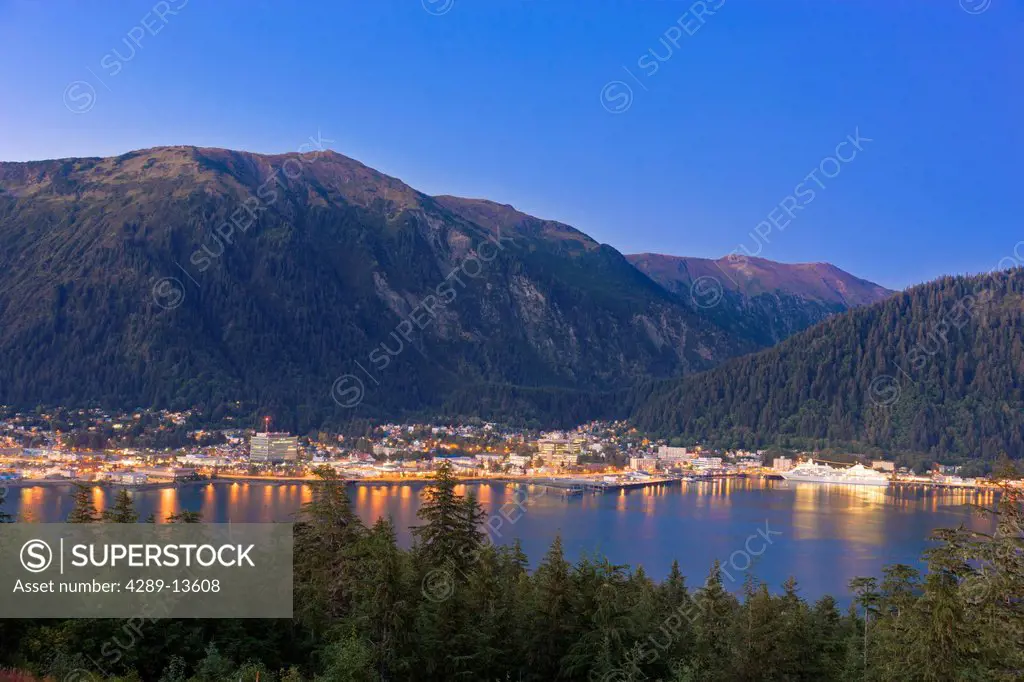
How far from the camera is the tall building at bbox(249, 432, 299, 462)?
206 ft

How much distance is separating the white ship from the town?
184 cm

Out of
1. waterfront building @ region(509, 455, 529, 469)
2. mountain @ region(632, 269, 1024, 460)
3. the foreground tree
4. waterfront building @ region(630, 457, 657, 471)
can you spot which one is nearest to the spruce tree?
the foreground tree

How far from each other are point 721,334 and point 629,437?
7522 cm

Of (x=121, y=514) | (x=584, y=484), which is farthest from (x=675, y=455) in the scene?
(x=121, y=514)

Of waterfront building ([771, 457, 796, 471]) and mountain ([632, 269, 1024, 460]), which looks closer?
waterfront building ([771, 457, 796, 471])

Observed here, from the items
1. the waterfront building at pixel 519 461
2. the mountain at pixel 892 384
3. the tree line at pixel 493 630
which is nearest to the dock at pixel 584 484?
the waterfront building at pixel 519 461

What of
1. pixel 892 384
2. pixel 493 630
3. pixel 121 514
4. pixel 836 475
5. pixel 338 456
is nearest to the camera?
pixel 493 630

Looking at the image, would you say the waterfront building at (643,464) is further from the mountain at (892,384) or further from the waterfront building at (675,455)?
the mountain at (892,384)

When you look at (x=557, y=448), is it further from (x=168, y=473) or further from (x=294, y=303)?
(x=294, y=303)

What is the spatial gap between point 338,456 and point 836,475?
120 feet

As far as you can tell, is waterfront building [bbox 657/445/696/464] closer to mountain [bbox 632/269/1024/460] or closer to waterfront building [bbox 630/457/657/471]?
waterfront building [bbox 630/457/657/471]

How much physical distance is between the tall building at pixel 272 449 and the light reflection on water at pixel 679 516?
10351mm

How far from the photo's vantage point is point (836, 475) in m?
66.2

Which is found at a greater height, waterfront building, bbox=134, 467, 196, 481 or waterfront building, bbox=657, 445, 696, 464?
waterfront building, bbox=657, 445, 696, 464
